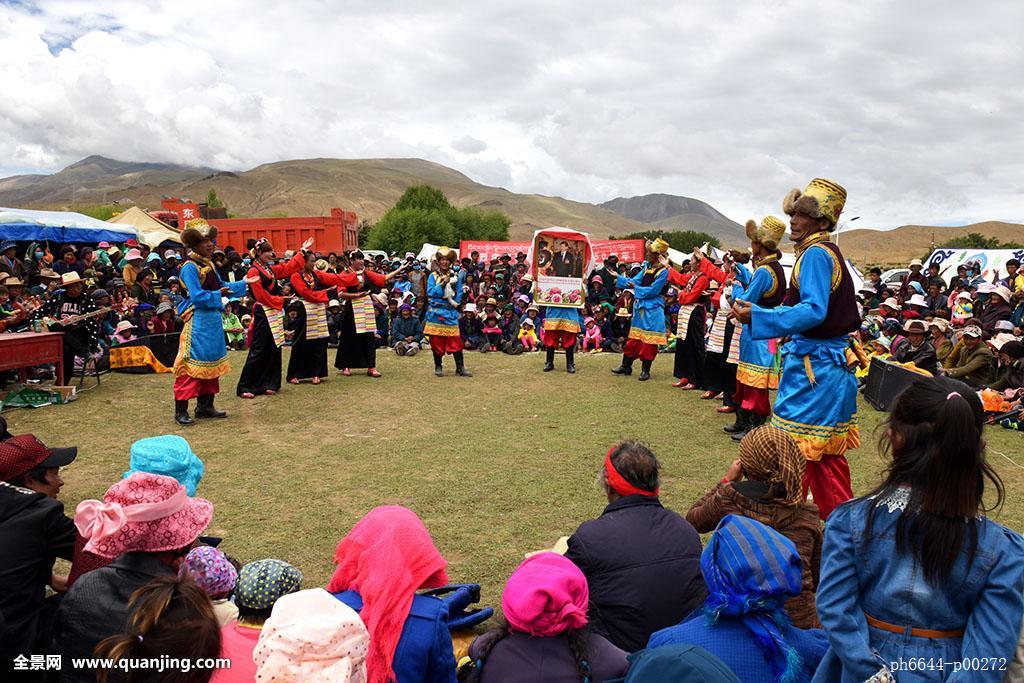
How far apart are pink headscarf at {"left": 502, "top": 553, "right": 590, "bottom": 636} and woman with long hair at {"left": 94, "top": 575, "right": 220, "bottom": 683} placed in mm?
924

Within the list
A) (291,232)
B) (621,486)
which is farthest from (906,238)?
(621,486)

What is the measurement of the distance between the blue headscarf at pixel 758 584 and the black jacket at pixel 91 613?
1.84 m

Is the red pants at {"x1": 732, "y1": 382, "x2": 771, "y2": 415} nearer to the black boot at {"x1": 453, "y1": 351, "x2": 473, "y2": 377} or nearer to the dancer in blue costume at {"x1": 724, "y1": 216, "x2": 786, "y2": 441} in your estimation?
the dancer in blue costume at {"x1": 724, "y1": 216, "x2": 786, "y2": 441}

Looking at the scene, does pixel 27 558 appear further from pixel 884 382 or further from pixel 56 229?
pixel 56 229

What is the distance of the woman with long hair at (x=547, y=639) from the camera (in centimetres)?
228

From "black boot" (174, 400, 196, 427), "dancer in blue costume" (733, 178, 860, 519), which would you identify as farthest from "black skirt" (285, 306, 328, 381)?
"dancer in blue costume" (733, 178, 860, 519)

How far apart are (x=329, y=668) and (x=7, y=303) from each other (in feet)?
34.4

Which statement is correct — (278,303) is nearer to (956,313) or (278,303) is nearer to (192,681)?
(192,681)

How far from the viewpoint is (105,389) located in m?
9.74

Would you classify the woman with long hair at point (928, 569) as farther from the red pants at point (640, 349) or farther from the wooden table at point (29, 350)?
the wooden table at point (29, 350)

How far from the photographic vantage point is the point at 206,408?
7992mm

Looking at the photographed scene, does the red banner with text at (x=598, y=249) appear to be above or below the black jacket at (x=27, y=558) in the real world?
above

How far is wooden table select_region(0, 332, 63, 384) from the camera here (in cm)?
825

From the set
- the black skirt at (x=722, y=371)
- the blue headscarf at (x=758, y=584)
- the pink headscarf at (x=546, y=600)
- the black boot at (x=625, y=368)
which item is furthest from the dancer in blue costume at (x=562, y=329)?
the blue headscarf at (x=758, y=584)
